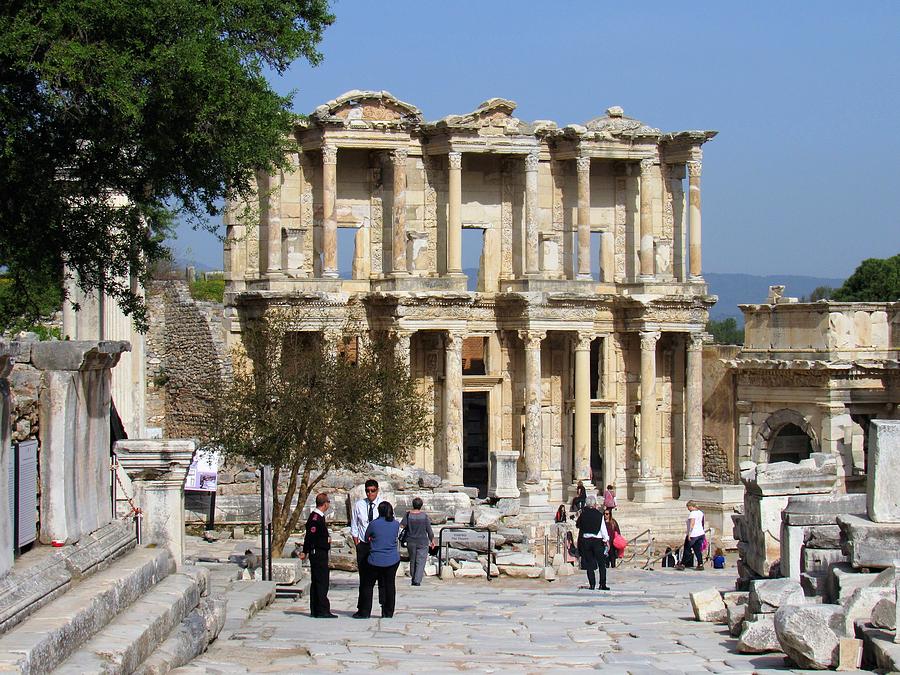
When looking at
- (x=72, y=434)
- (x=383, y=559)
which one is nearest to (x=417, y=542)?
(x=383, y=559)

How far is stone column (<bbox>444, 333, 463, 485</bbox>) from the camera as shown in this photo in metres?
35.7

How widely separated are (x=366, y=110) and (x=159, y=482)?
73.4 ft

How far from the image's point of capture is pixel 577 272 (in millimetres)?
37969

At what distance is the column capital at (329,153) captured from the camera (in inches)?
1390

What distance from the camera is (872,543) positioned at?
1291cm

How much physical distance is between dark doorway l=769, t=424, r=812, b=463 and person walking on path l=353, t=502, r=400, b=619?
80.8 ft

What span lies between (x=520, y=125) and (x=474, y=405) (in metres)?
10.7

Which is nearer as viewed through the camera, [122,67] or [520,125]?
[122,67]

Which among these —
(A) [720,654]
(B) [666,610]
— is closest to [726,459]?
(B) [666,610]

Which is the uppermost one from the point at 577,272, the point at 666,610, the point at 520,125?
the point at 520,125

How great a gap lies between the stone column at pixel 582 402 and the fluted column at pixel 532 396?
3.15 feet

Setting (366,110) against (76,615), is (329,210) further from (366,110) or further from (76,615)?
(76,615)

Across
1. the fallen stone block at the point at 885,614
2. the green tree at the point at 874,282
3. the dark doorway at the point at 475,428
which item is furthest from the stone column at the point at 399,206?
the green tree at the point at 874,282

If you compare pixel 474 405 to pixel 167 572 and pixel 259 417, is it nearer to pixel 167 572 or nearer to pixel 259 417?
pixel 259 417
